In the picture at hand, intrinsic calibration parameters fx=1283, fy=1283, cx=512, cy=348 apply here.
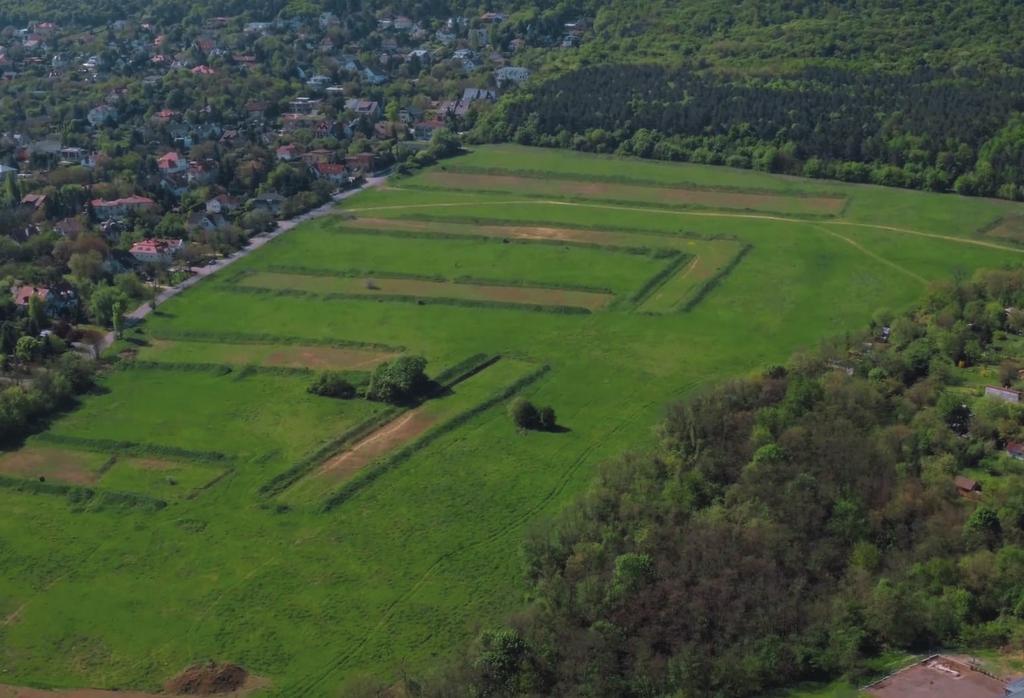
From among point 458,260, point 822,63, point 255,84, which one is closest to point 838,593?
point 458,260

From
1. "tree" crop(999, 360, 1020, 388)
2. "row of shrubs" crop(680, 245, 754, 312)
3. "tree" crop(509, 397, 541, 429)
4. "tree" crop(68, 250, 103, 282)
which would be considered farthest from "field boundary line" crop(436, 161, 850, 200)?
"tree" crop(509, 397, 541, 429)

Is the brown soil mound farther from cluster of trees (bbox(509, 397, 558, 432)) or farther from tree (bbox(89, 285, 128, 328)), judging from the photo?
tree (bbox(89, 285, 128, 328))

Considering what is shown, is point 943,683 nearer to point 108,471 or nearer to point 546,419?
point 546,419

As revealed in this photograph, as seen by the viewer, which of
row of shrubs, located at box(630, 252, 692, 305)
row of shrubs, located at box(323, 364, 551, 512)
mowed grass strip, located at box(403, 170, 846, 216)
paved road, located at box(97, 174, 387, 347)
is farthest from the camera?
mowed grass strip, located at box(403, 170, 846, 216)

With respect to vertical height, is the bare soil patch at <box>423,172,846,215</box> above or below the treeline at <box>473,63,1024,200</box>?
below

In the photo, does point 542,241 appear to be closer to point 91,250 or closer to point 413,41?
point 91,250

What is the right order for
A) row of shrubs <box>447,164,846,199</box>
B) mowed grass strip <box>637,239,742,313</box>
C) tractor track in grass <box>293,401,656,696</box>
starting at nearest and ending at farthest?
tractor track in grass <box>293,401,656,696</box>, mowed grass strip <box>637,239,742,313</box>, row of shrubs <box>447,164,846,199</box>

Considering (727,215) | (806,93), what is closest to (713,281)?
(727,215)
